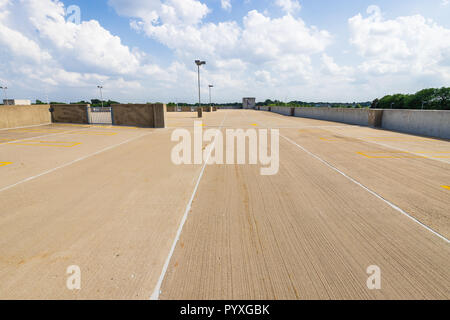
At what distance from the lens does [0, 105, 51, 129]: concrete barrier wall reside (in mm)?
19011

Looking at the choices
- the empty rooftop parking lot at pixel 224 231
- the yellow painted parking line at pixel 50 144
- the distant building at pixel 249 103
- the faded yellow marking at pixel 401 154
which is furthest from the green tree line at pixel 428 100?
the yellow painted parking line at pixel 50 144

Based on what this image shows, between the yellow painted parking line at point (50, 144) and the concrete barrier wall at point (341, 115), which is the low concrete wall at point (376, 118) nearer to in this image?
the concrete barrier wall at point (341, 115)

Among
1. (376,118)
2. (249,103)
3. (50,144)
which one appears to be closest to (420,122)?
(376,118)

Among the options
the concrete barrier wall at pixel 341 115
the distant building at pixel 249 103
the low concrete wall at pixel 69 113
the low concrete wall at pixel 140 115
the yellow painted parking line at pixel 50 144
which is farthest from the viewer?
the distant building at pixel 249 103

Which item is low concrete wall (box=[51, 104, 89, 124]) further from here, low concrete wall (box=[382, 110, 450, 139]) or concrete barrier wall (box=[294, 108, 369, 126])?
low concrete wall (box=[382, 110, 450, 139])

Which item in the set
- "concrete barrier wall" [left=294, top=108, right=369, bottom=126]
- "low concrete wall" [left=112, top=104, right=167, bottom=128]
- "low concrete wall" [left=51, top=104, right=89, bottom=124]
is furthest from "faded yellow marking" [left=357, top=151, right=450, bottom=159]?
"low concrete wall" [left=51, top=104, right=89, bottom=124]

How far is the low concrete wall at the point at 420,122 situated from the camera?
15.4 m

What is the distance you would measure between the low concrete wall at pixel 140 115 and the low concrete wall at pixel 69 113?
133 inches

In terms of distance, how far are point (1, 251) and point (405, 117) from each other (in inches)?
952

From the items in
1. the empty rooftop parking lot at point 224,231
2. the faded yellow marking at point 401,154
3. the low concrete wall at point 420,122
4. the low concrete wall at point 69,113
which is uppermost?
the low concrete wall at point 69,113
